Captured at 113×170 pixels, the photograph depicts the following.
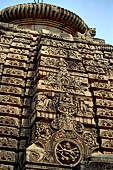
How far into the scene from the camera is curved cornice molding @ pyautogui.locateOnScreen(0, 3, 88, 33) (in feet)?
38.5

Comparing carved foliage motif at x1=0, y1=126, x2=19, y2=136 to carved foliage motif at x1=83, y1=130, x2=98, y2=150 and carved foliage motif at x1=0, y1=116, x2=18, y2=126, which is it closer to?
carved foliage motif at x1=0, y1=116, x2=18, y2=126

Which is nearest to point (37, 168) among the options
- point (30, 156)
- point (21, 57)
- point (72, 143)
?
point (30, 156)

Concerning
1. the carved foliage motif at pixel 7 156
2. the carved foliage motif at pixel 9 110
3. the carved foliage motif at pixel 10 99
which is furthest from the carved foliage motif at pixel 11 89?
the carved foliage motif at pixel 7 156

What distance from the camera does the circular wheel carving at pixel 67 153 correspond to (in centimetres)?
568

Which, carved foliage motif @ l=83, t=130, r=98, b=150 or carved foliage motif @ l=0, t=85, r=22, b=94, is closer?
carved foliage motif @ l=83, t=130, r=98, b=150

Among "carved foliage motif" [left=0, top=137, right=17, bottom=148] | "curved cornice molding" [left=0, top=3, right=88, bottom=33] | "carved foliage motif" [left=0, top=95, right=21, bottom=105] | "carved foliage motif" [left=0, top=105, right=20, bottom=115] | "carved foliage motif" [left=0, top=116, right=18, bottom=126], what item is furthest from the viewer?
"curved cornice molding" [left=0, top=3, right=88, bottom=33]

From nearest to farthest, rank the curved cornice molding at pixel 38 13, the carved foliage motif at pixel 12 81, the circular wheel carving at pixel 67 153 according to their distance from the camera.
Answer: the circular wheel carving at pixel 67 153, the carved foliage motif at pixel 12 81, the curved cornice molding at pixel 38 13

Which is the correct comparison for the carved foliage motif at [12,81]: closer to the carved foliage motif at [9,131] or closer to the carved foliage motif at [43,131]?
the carved foliage motif at [9,131]

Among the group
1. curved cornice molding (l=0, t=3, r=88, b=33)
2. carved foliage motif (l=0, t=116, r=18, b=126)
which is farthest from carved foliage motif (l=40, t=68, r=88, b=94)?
curved cornice molding (l=0, t=3, r=88, b=33)

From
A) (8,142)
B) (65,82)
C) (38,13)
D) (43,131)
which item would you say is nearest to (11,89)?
(65,82)

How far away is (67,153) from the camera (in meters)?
5.79

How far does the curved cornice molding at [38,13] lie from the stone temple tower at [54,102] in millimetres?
2209

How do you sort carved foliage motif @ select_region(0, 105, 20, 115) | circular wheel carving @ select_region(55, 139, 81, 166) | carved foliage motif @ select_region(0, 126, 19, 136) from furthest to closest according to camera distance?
carved foliage motif @ select_region(0, 105, 20, 115)
carved foliage motif @ select_region(0, 126, 19, 136)
circular wheel carving @ select_region(55, 139, 81, 166)

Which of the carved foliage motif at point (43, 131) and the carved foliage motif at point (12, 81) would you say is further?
the carved foliage motif at point (12, 81)
